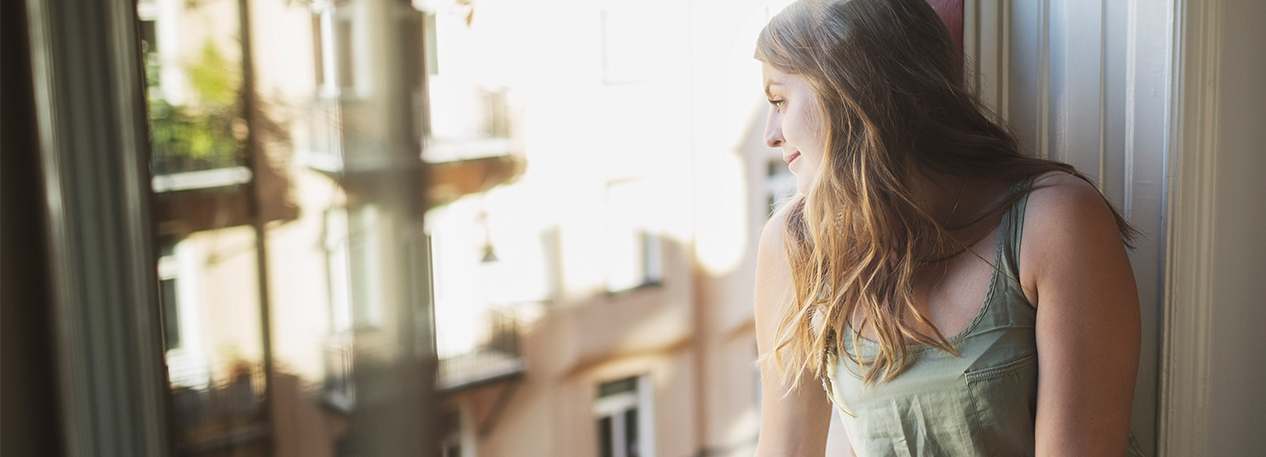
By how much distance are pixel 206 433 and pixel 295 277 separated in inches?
14.2

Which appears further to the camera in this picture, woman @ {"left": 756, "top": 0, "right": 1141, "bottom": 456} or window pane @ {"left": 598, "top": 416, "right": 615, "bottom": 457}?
window pane @ {"left": 598, "top": 416, "right": 615, "bottom": 457}

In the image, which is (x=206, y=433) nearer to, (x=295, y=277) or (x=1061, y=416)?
(x=295, y=277)

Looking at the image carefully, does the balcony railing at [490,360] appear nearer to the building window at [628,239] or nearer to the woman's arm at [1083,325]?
the building window at [628,239]

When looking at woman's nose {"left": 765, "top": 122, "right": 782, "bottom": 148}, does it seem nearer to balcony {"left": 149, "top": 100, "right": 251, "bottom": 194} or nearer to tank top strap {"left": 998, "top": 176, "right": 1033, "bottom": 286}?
tank top strap {"left": 998, "top": 176, "right": 1033, "bottom": 286}

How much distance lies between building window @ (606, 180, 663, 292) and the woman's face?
2.35m

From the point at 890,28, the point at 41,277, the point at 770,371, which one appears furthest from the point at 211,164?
the point at 890,28

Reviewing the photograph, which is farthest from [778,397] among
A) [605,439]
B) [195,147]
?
[605,439]

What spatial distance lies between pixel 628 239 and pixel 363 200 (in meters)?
2.04

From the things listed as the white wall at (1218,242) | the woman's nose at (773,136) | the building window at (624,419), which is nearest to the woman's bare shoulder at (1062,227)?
the white wall at (1218,242)

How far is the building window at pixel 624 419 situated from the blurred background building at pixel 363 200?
0.90 m

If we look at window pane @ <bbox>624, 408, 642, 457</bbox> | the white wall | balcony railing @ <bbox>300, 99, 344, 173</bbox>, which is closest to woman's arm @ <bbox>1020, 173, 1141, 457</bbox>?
the white wall

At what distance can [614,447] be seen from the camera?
3615mm

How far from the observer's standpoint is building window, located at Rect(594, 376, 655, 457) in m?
3.57

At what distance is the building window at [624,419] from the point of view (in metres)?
3.57
